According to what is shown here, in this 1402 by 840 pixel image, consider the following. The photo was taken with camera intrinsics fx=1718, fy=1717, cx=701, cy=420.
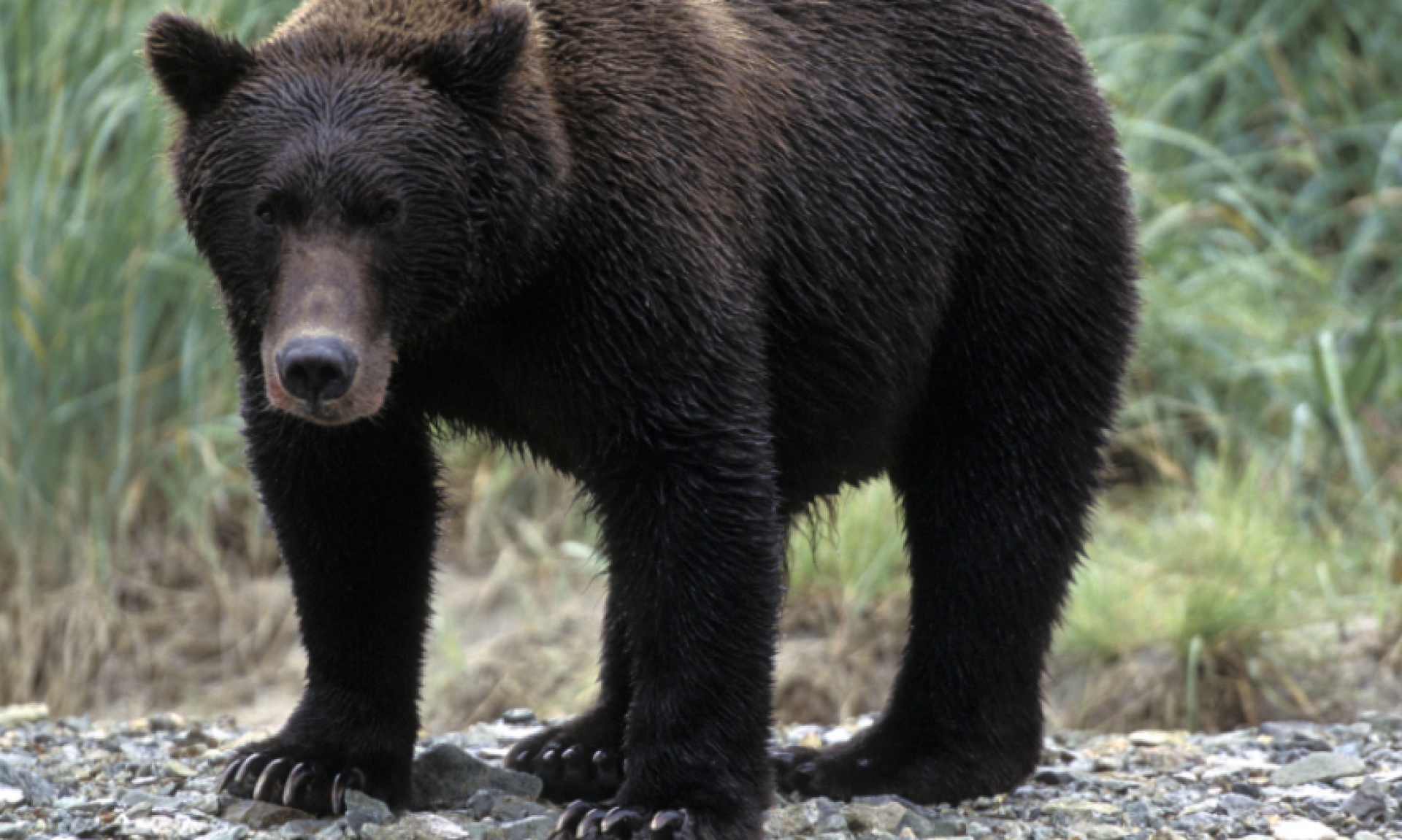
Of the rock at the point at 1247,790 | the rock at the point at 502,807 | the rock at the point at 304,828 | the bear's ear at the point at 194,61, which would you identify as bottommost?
the rock at the point at 1247,790

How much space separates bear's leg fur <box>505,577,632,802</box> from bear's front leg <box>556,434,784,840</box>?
792 millimetres

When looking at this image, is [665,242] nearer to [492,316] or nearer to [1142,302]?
[492,316]

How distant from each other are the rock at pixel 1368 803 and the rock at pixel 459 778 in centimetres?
206

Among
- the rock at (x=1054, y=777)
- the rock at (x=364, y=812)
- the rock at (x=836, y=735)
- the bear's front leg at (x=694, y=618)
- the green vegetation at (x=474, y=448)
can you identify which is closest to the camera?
the bear's front leg at (x=694, y=618)

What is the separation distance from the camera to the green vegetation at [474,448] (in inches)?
274

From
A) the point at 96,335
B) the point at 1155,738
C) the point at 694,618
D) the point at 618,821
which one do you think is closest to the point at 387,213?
the point at 694,618

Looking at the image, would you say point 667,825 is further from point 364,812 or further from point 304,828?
point 304,828

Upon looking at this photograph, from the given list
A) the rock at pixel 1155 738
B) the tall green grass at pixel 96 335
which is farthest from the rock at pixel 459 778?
the tall green grass at pixel 96 335

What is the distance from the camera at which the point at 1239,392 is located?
823 centimetres

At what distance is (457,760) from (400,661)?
407 millimetres

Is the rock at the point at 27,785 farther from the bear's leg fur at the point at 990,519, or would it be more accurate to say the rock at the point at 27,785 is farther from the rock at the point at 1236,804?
the rock at the point at 1236,804

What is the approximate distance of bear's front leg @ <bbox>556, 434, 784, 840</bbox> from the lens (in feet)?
11.8

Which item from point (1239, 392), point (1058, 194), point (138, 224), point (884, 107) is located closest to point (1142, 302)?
point (1058, 194)

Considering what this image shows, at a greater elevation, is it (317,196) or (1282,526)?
(317,196)
